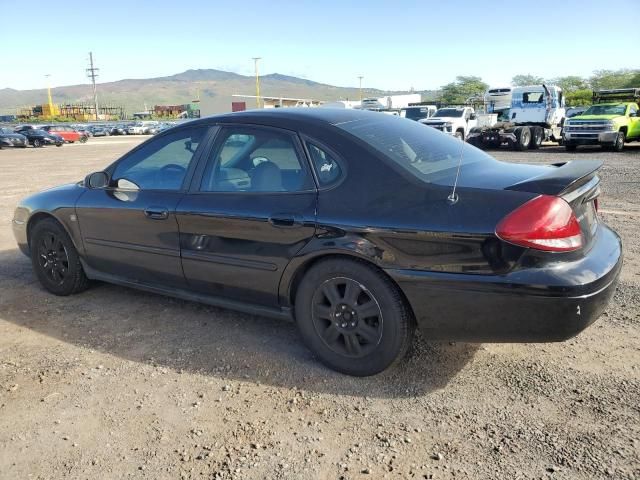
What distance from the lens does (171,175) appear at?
12.7 feet

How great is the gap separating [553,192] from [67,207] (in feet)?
12.4

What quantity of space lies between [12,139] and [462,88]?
3348 inches

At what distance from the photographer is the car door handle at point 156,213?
3752 mm

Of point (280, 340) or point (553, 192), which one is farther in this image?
point (280, 340)

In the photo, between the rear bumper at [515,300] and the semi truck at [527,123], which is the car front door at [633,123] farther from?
the rear bumper at [515,300]

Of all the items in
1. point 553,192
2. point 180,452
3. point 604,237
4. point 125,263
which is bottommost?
point 180,452

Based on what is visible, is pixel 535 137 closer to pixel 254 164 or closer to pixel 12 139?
pixel 254 164

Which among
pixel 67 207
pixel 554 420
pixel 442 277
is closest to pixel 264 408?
pixel 442 277

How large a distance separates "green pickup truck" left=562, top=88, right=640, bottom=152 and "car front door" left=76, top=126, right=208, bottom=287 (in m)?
18.9

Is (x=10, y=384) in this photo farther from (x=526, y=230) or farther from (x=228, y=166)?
(x=526, y=230)

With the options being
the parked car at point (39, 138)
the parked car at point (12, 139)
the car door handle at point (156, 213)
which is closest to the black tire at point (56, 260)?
the car door handle at point (156, 213)

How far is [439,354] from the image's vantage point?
11.2ft

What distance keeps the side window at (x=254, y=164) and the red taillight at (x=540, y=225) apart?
1.20 metres

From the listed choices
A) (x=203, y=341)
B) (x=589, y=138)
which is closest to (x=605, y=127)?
(x=589, y=138)
